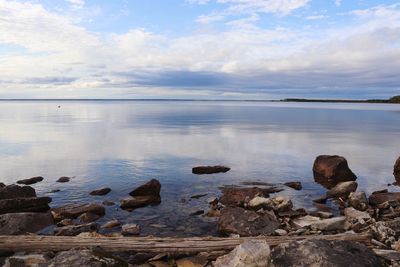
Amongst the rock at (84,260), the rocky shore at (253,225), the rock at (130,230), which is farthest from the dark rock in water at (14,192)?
the rock at (84,260)

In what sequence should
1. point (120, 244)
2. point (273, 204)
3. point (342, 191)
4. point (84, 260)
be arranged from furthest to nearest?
1. point (342, 191)
2. point (273, 204)
3. point (120, 244)
4. point (84, 260)

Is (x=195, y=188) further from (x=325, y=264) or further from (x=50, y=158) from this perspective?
(x=50, y=158)

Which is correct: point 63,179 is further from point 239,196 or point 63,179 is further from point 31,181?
point 239,196

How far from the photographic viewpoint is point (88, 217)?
16609mm

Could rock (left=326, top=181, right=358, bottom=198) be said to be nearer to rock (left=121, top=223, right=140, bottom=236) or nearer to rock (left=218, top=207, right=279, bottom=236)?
rock (left=218, top=207, right=279, bottom=236)

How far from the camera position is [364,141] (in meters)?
51.4

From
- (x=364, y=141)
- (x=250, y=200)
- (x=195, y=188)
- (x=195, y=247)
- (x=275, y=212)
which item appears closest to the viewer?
(x=195, y=247)

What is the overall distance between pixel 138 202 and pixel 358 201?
37.6 feet

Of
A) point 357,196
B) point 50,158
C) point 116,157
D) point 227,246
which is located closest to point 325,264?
point 227,246

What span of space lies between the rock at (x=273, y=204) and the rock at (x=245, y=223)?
2.03 meters

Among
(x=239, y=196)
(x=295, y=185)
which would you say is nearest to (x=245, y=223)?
(x=239, y=196)

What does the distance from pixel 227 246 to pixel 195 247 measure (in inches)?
37.4

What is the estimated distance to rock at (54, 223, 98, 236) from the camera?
46.5 ft

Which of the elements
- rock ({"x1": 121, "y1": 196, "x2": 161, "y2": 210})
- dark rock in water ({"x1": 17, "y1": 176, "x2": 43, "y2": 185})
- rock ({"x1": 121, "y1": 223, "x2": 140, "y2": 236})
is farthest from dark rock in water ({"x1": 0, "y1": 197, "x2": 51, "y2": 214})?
dark rock in water ({"x1": 17, "y1": 176, "x2": 43, "y2": 185})
